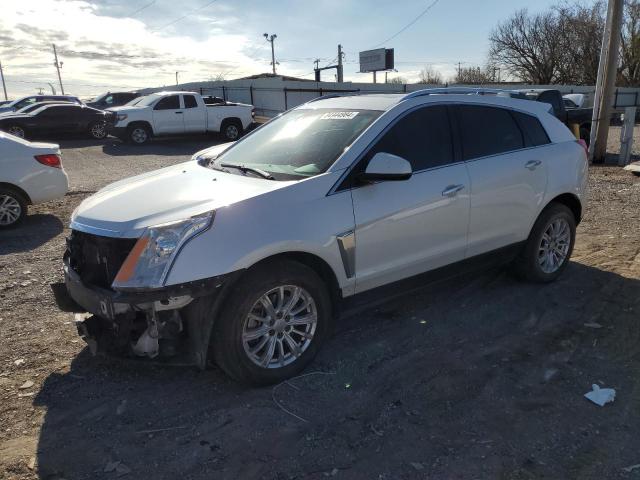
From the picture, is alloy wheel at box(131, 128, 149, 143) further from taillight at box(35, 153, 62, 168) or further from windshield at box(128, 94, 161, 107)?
taillight at box(35, 153, 62, 168)

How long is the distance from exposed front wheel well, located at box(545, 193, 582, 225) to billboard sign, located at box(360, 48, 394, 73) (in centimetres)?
4392

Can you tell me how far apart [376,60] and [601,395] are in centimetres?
4811

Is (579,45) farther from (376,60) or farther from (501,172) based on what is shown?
(501,172)

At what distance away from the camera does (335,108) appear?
4.38m

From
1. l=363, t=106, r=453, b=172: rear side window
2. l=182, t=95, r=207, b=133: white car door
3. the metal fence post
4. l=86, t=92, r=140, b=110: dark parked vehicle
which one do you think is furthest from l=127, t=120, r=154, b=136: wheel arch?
l=363, t=106, r=453, b=172: rear side window

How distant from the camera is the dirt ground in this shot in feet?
9.14

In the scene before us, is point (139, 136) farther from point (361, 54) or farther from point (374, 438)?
point (361, 54)

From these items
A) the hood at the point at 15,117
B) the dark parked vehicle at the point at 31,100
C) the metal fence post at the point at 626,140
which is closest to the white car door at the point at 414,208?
the metal fence post at the point at 626,140

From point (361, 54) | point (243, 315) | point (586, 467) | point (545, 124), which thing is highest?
point (361, 54)

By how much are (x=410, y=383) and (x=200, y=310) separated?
144 centimetres

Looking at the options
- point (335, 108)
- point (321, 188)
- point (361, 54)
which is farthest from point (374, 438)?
point (361, 54)

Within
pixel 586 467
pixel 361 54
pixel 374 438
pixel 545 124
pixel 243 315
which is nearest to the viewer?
pixel 586 467

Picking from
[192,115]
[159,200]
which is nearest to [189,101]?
[192,115]

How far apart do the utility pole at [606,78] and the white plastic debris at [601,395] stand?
432 inches
